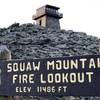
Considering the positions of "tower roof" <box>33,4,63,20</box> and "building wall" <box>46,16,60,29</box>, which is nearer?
"tower roof" <box>33,4,63,20</box>

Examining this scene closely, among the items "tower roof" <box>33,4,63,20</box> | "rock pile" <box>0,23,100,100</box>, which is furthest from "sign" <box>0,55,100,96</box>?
"tower roof" <box>33,4,63,20</box>

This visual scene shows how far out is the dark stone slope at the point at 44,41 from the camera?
51628mm

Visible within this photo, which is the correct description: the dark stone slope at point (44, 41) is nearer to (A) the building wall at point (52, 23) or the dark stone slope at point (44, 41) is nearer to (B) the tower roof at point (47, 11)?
(A) the building wall at point (52, 23)

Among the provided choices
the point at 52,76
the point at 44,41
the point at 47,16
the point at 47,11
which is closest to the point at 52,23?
the point at 47,16

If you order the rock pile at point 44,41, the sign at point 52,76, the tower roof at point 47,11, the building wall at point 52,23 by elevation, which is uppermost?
the tower roof at point 47,11

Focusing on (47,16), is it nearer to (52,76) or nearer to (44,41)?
(44,41)

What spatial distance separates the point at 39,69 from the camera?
15.1ft

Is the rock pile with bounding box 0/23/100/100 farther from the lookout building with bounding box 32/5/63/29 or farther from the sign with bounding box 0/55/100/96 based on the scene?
the sign with bounding box 0/55/100/96

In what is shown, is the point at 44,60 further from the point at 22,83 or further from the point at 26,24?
the point at 26,24

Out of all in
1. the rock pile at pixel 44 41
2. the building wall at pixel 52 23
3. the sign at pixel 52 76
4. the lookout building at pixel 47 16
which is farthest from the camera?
the building wall at pixel 52 23

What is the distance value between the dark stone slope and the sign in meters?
41.7

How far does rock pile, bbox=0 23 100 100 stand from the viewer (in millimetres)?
51619

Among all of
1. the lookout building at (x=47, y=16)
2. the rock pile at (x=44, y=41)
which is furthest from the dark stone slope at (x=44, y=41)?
the lookout building at (x=47, y=16)

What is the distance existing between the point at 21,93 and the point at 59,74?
22.7 inches
